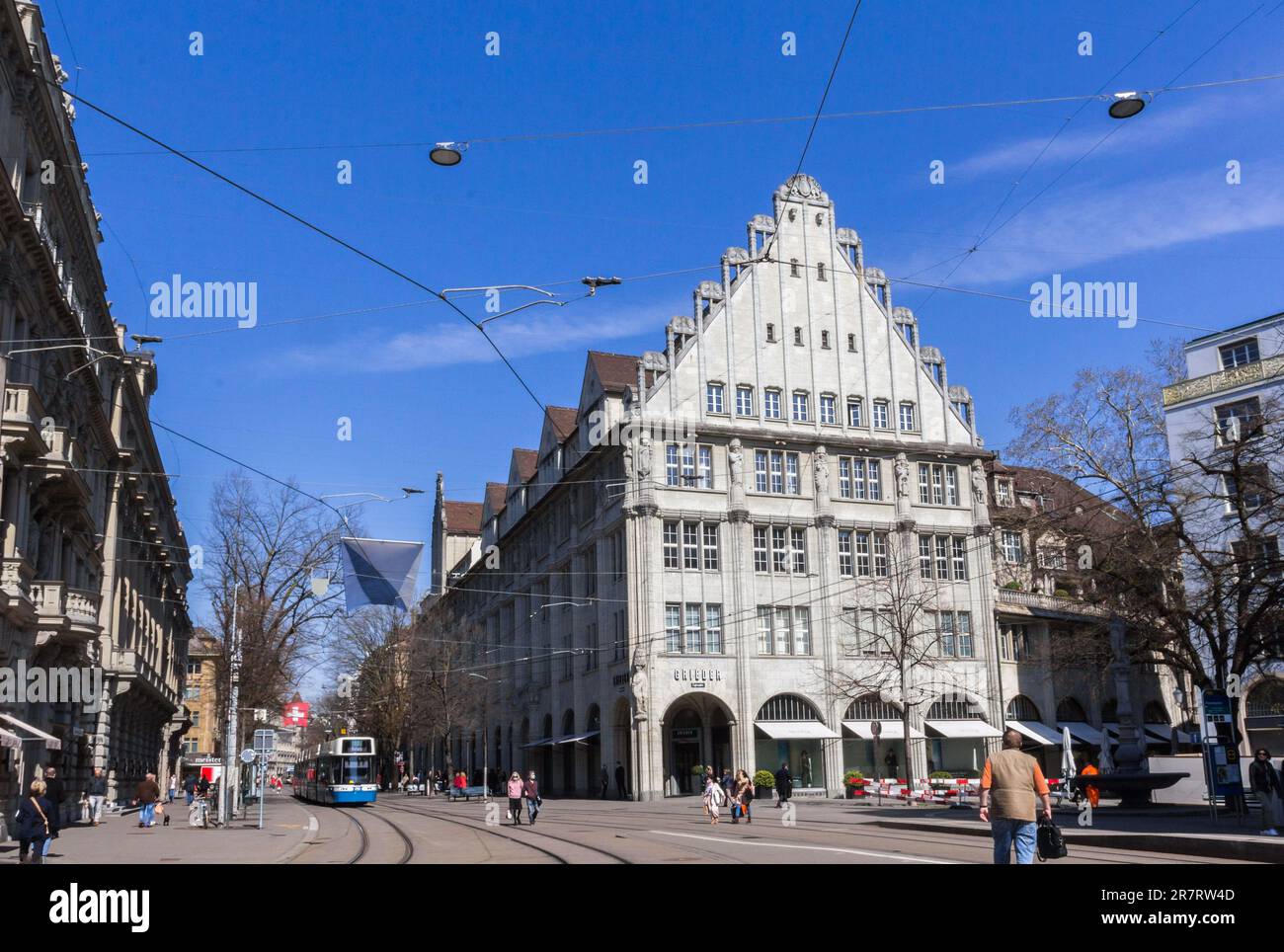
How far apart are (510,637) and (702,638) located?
2384cm

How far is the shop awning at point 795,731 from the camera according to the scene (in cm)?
5144

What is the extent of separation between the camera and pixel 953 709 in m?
55.8

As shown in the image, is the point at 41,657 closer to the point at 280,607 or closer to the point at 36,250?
the point at 36,250

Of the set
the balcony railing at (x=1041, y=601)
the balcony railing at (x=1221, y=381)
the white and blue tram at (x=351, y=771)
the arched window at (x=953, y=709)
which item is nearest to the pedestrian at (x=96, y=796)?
the white and blue tram at (x=351, y=771)

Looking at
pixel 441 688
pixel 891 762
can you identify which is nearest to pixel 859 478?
pixel 891 762

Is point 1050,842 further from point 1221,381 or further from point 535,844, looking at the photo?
point 1221,381

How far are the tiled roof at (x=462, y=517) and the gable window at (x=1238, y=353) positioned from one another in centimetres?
6057

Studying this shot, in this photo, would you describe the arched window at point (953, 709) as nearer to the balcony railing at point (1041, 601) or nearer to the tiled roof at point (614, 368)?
the balcony railing at point (1041, 601)

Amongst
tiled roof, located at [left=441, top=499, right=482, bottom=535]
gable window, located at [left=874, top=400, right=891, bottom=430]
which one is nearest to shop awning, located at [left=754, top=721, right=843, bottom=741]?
gable window, located at [left=874, top=400, right=891, bottom=430]

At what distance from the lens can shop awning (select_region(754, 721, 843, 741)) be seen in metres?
51.4

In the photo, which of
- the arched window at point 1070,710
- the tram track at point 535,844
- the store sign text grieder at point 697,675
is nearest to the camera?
the tram track at point 535,844

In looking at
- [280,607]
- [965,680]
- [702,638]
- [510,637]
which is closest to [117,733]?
[280,607]
